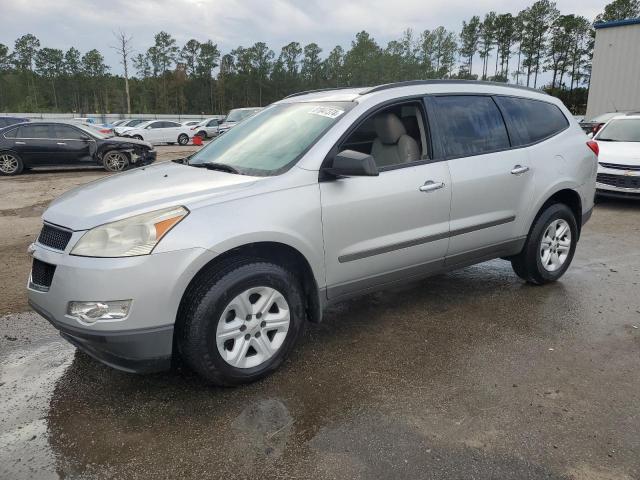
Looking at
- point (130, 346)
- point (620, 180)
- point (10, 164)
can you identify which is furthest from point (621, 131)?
point (10, 164)

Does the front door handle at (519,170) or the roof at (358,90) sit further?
the front door handle at (519,170)

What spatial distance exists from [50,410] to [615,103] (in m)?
28.5

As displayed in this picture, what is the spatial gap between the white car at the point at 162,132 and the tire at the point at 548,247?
1032 inches

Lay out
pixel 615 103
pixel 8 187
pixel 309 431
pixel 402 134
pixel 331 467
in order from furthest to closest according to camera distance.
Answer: pixel 615 103, pixel 8 187, pixel 402 134, pixel 309 431, pixel 331 467

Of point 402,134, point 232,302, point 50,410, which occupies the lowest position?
point 50,410

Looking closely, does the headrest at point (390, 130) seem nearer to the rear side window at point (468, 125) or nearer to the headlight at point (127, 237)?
the rear side window at point (468, 125)

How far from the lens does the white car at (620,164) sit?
8.48m

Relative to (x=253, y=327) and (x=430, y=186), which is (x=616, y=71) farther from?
(x=253, y=327)

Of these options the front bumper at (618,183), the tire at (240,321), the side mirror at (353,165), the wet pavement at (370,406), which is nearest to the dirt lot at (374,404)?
the wet pavement at (370,406)

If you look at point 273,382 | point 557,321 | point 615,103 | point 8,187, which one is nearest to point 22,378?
point 273,382

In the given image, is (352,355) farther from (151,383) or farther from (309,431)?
(151,383)

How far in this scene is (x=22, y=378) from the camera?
323 cm

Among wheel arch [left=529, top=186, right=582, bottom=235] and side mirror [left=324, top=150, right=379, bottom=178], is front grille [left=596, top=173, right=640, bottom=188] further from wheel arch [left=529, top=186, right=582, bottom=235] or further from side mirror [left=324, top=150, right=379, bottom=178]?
side mirror [left=324, top=150, right=379, bottom=178]

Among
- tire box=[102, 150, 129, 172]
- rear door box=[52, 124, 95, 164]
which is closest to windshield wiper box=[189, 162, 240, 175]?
tire box=[102, 150, 129, 172]
